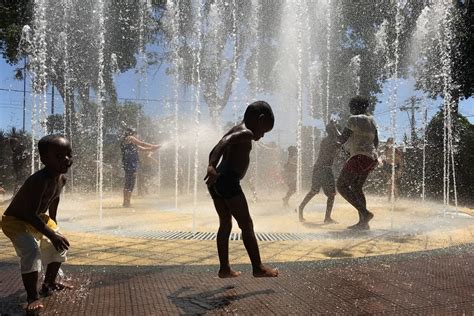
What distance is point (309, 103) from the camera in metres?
22.2

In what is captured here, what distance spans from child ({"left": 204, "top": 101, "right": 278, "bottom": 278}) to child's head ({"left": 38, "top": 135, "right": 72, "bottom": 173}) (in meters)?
0.90

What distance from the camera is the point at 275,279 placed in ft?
10.8

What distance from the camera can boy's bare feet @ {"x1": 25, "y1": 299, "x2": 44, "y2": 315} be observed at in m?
2.47

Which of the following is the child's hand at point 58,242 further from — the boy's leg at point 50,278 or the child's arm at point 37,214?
the boy's leg at point 50,278

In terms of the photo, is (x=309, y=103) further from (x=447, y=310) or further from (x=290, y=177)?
(x=447, y=310)

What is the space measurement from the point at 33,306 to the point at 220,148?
55.5 inches

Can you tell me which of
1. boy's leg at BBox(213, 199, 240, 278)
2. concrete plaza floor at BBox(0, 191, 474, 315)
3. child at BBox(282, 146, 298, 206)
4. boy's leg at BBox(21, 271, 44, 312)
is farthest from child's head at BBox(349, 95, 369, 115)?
boy's leg at BBox(21, 271, 44, 312)

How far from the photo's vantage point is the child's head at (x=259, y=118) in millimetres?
3041

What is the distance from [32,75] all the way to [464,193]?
15.4m

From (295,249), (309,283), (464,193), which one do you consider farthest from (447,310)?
(464,193)

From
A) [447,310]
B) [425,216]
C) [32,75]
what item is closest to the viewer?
[447,310]

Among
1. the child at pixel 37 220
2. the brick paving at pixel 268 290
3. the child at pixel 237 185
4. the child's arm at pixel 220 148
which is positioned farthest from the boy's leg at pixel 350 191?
the child at pixel 37 220

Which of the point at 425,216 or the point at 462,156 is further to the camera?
the point at 462,156

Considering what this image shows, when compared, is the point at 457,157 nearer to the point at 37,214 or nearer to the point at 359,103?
the point at 359,103
